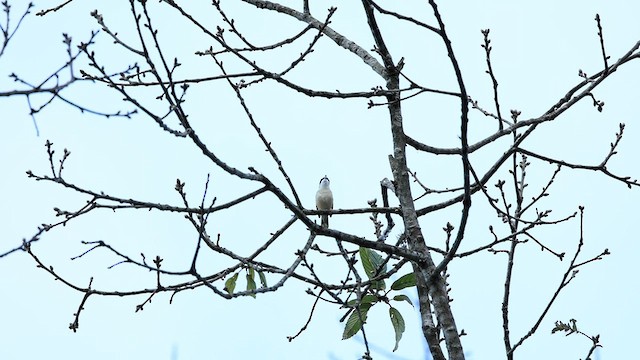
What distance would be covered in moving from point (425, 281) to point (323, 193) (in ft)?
→ 17.7

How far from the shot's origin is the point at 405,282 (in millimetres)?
4051

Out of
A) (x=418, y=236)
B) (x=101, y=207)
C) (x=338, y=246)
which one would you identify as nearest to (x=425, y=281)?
(x=418, y=236)

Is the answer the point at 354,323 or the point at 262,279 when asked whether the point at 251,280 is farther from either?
the point at 354,323

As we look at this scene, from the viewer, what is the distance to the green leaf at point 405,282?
401 cm

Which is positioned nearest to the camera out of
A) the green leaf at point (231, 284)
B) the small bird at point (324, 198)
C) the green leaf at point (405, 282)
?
the green leaf at point (405, 282)

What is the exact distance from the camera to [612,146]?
4320 mm

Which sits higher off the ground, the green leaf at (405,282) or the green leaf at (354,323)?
the green leaf at (405,282)

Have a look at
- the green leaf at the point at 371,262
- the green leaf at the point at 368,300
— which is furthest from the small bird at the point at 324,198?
the green leaf at the point at 368,300

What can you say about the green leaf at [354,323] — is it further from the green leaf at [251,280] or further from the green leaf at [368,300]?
the green leaf at [251,280]

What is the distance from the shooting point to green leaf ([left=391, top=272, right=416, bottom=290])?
4.01 m

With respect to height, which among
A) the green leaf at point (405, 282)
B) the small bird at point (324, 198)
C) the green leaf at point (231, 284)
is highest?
the small bird at point (324, 198)

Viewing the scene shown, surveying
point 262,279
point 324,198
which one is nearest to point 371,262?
point 262,279

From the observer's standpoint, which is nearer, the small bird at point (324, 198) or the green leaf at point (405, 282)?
the green leaf at point (405, 282)

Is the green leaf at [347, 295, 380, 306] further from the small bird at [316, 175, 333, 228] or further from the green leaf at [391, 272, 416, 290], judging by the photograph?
the small bird at [316, 175, 333, 228]
